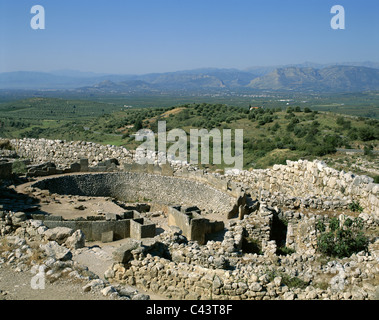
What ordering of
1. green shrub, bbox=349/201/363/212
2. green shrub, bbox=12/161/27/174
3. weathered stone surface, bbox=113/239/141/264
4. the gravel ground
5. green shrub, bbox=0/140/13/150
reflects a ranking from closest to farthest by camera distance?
1. the gravel ground
2. weathered stone surface, bbox=113/239/141/264
3. green shrub, bbox=349/201/363/212
4. green shrub, bbox=12/161/27/174
5. green shrub, bbox=0/140/13/150

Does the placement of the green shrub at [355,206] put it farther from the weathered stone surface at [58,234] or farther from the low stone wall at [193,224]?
the weathered stone surface at [58,234]

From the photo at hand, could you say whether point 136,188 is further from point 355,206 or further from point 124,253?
point 124,253

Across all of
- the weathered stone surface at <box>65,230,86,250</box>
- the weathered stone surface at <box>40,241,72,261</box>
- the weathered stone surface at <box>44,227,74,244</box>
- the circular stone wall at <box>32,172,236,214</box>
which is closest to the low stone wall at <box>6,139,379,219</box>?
the circular stone wall at <box>32,172,236,214</box>

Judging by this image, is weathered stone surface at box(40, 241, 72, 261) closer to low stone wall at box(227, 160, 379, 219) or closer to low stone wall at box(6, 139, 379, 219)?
low stone wall at box(6, 139, 379, 219)

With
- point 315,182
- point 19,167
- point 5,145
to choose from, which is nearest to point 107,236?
point 315,182

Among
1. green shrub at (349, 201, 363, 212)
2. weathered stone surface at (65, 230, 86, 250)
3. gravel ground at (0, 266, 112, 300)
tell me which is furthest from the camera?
green shrub at (349, 201, 363, 212)

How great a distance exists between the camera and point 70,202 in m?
15.8

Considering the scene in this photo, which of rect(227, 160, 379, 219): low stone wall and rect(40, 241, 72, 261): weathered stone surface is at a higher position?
rect(227, 160, 379, 219): low stone wall

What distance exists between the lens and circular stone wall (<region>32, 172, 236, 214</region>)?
1755 centimetres

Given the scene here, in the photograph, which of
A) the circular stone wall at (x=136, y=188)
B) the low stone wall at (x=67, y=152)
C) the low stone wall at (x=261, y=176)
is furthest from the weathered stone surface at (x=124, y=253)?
the low stone wall at (x=67, y=152)

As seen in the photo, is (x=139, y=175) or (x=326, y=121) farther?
(x=326, y=121)
